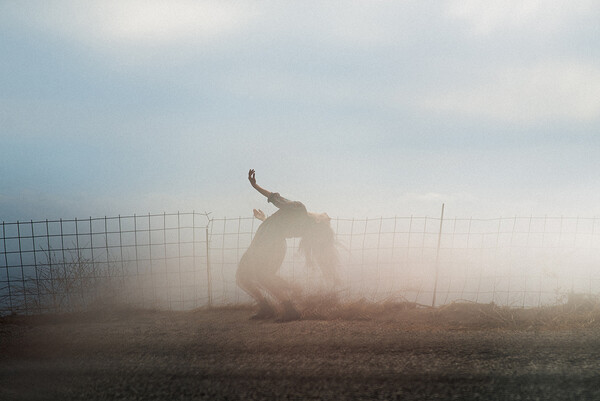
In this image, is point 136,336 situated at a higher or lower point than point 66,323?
higher

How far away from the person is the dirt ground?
54 centimetres

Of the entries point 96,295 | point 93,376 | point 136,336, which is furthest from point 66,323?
point 93,376

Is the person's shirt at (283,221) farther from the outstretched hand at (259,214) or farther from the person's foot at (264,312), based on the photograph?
the person's foot at (264,312)

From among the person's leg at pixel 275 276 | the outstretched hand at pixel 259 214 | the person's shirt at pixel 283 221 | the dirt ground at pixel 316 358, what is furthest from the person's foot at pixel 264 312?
the outstretched hand at pixel 259 214

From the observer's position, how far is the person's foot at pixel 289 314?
258 inches

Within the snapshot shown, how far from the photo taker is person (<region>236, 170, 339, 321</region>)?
6977mm

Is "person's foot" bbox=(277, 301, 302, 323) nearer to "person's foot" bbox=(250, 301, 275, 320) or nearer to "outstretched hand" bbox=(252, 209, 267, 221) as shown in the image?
"person's foot" bbox=(250, 301, 275, 320)

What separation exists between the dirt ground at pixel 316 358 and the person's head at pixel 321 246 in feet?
2.88

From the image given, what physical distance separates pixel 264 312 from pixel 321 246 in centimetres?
131

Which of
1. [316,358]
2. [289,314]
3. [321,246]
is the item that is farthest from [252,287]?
[316,358]

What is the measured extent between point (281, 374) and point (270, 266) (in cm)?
273

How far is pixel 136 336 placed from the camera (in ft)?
19.7

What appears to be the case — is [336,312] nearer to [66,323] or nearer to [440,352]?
[440,352]

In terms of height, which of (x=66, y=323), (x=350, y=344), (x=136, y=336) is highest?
(x=350, y=344)
